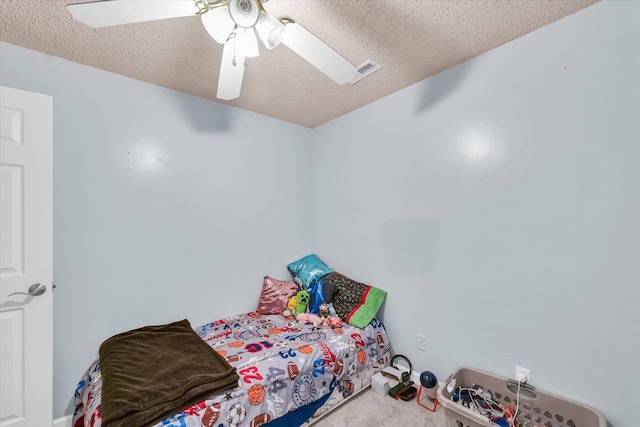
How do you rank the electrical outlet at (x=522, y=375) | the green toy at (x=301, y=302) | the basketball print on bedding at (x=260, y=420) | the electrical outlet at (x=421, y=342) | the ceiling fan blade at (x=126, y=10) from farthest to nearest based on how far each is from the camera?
1. the green toy at (x=301, y=302)
2. the electrical outlet at (x=421, y=342)
3. the electrical outlet at (x=522, y=375)
4. the basketball print on bedding at (x=260, y=420)
5. the ceiling fan blade at (x=126, y=10)

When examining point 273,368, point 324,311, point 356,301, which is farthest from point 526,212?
point 273,368

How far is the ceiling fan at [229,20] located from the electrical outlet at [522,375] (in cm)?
200

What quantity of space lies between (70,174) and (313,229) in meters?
2.14

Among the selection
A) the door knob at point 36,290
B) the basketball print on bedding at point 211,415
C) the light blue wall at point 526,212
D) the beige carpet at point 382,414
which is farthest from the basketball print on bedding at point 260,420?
the door knob at point 36,290

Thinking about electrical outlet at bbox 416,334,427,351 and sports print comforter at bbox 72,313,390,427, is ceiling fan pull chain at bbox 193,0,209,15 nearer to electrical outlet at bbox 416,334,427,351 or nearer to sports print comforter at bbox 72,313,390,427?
sports print comforter at bbox 72,313,390,427

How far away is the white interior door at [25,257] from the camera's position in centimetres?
150

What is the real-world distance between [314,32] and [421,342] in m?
2.28

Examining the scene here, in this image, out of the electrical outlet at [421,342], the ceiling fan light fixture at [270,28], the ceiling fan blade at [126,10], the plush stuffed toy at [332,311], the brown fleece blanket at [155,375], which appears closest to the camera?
the ceiling fan blade at [126,10]

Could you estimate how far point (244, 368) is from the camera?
1638 mm

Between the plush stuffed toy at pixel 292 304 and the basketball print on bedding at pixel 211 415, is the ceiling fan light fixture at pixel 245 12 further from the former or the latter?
the plush stuffed toy at pixel 292 304

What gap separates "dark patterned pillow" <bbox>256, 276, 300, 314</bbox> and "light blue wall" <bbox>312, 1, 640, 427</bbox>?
848 millimetres

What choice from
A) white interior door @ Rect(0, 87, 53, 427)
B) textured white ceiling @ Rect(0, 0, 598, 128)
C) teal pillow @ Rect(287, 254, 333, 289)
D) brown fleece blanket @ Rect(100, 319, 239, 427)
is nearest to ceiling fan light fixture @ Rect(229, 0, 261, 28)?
textured white ceiling @ Rect(0, 0, 598, 128)

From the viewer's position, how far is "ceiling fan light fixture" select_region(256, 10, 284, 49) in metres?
1.10

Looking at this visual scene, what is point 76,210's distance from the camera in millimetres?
1850
